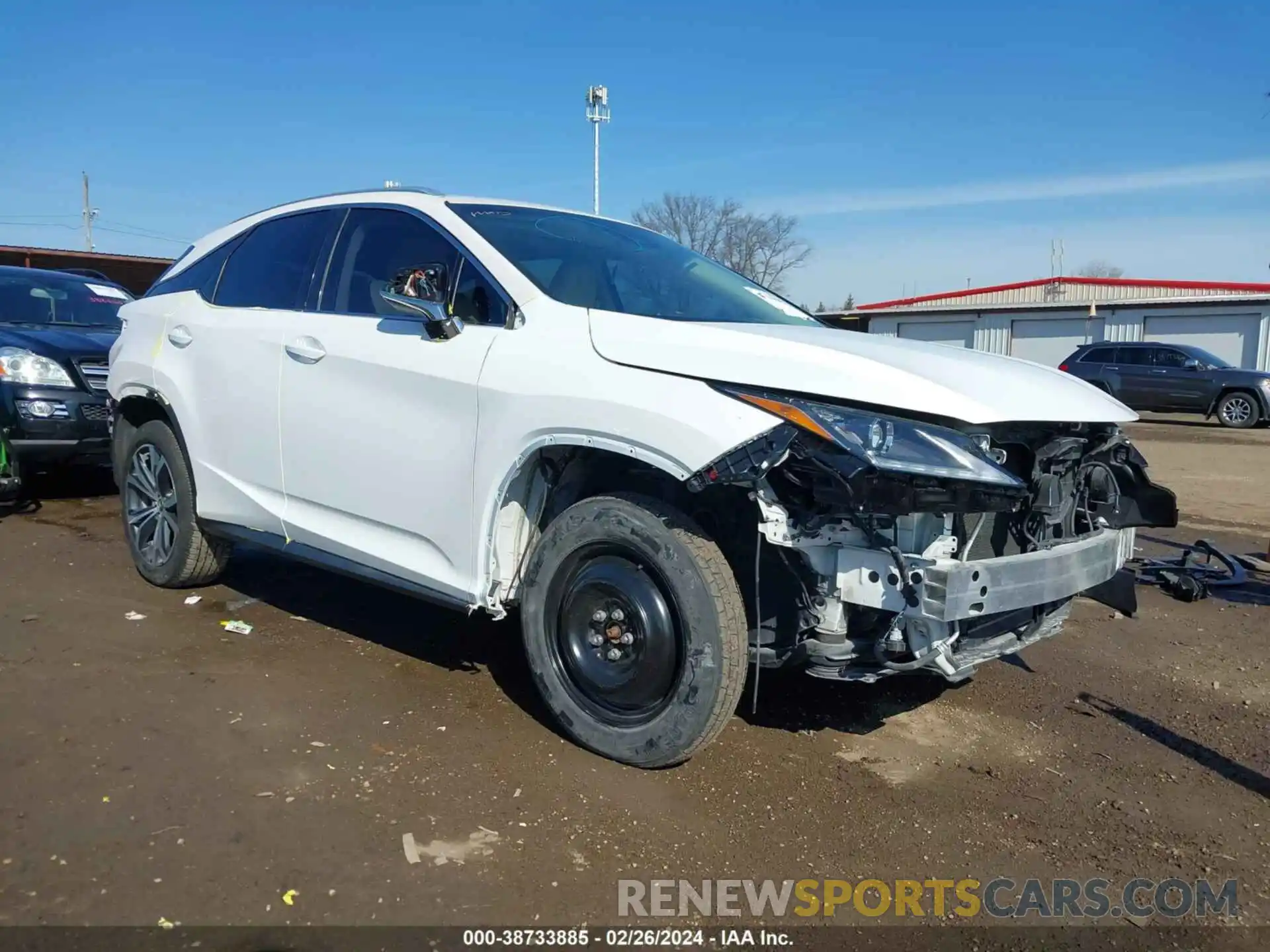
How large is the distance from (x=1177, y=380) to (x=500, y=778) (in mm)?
20496

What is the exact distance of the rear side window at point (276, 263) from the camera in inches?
169

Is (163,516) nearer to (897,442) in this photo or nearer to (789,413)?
(789,413)

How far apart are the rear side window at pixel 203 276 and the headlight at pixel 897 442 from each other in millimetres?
3215

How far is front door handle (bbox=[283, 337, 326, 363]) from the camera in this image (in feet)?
13.0

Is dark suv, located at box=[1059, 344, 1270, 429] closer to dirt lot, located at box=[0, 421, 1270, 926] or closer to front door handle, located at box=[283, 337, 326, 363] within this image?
dirt lot, located at box=[0, 421, 1270, 926]

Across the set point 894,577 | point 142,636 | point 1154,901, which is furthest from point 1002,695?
point 142,636

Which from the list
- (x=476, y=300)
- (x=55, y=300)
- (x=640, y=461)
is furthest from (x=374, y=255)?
(x=55, y=300)

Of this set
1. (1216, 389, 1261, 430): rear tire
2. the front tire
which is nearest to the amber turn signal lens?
the front tire

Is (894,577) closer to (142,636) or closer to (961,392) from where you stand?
(961,392)

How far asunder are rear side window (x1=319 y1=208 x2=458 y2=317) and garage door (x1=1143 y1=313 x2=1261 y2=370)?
97.1ft

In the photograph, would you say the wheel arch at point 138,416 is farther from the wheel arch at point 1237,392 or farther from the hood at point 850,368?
the wheel arch at point 1237,392

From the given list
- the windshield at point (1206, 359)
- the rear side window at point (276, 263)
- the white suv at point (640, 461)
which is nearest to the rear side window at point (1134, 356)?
the windshield at point (1206, 359)

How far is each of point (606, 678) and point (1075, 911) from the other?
1.52 m

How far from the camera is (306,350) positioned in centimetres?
402
